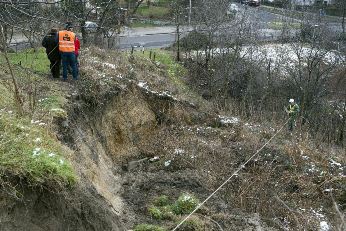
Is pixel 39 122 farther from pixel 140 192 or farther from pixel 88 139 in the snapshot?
pixel 140 192

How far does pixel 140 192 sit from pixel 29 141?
411 centimetres

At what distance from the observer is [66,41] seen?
10.6 m

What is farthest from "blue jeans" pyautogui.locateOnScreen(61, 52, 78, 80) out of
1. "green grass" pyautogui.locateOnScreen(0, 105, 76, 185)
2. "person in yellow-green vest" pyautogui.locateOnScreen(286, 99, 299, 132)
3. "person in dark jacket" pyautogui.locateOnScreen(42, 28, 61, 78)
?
"person in yellow-green vest" pyautogui.locateOnScreen(286, 99, 299, 132)

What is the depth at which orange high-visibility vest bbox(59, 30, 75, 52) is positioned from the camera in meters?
10.5

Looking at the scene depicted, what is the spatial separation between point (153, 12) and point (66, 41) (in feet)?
82.5

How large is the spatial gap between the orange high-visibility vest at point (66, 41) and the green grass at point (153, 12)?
78.9ft

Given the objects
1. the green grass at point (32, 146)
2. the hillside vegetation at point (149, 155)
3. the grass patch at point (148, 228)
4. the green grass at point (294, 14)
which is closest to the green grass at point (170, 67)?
the hillside vegetation at point (149, 155)

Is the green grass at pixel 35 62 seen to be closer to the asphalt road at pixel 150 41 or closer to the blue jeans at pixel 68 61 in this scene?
the blue jeans at pixel 68 61

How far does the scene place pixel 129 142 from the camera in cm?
1283

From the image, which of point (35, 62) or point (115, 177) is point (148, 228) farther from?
point (35, 62)

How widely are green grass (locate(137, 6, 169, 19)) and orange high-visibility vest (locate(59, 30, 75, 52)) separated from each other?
2405cm

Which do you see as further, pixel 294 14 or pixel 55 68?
pixel 294 14

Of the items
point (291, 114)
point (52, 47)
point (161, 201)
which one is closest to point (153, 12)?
point (291, 114)

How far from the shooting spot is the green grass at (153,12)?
34000mm
